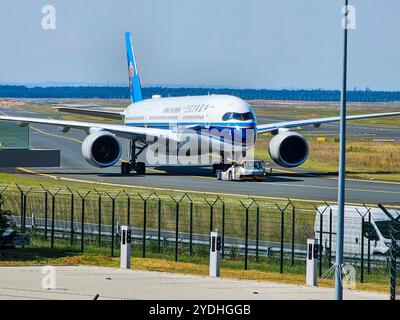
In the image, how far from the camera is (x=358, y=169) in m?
77.5

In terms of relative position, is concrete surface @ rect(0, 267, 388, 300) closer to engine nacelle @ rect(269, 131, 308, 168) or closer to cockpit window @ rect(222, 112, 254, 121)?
cockpit window @ rect(222, 112, 254, 121)

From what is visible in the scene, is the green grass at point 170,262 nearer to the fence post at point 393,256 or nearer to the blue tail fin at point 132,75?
the fence post at point 393,256

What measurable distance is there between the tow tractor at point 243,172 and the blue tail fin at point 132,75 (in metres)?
23.3

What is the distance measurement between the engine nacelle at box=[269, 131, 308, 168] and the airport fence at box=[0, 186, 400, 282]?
1892cm

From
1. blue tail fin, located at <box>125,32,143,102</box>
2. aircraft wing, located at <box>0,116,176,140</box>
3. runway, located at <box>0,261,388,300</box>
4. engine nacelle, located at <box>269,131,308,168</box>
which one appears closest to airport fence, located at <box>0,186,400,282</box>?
runway, located at <box>0,261,388,300</box>

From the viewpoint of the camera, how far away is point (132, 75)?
88312 millimetres

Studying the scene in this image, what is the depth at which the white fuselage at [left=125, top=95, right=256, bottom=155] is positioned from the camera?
63969mm

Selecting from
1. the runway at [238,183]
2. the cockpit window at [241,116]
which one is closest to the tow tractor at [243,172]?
the runway at [238,183]

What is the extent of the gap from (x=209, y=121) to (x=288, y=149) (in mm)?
6095

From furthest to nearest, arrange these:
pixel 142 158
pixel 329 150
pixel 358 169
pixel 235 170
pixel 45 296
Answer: pixel 329 150
pixel 142 158
pixel 358 169
pixel 235 170
pixel 45 296

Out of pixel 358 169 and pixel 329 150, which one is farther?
pixel 329 150

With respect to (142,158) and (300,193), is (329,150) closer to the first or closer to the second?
(142,158)
